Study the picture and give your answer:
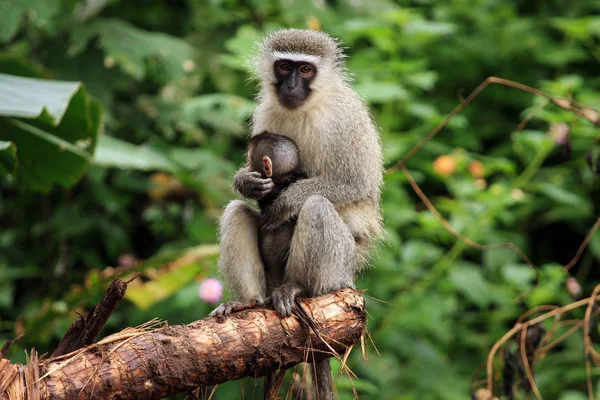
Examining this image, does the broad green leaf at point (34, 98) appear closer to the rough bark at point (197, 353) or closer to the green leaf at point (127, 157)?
the green leaf at point (127, 157)

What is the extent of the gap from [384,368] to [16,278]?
4800 mm

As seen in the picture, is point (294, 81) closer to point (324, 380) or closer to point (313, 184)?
point (313, 184)

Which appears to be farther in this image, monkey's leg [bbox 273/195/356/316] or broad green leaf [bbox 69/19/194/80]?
broad green leaf [bbox 69/19/194/80]

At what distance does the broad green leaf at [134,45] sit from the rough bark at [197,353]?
4.51 m

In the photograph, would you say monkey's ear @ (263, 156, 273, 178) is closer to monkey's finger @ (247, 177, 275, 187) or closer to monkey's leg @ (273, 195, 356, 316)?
monkey's finger @ (247, 177, 275, 187)

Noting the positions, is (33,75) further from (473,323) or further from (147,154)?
(473,323)

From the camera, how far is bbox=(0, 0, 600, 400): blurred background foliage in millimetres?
7394

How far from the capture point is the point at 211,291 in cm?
660

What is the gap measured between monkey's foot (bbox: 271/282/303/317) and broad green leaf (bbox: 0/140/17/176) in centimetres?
222

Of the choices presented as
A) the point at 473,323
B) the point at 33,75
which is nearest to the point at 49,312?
the point at 33,75

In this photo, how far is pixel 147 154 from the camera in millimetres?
7957

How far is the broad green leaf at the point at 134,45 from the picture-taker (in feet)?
27.0

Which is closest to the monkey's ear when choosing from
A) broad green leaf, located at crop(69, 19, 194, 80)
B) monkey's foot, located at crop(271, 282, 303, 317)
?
monkey's foot, located at crop(271, 282, 303, 317)

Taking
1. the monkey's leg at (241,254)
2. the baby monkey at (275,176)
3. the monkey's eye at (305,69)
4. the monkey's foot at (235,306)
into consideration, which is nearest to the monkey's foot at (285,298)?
the monkey's foot at (235,306)
